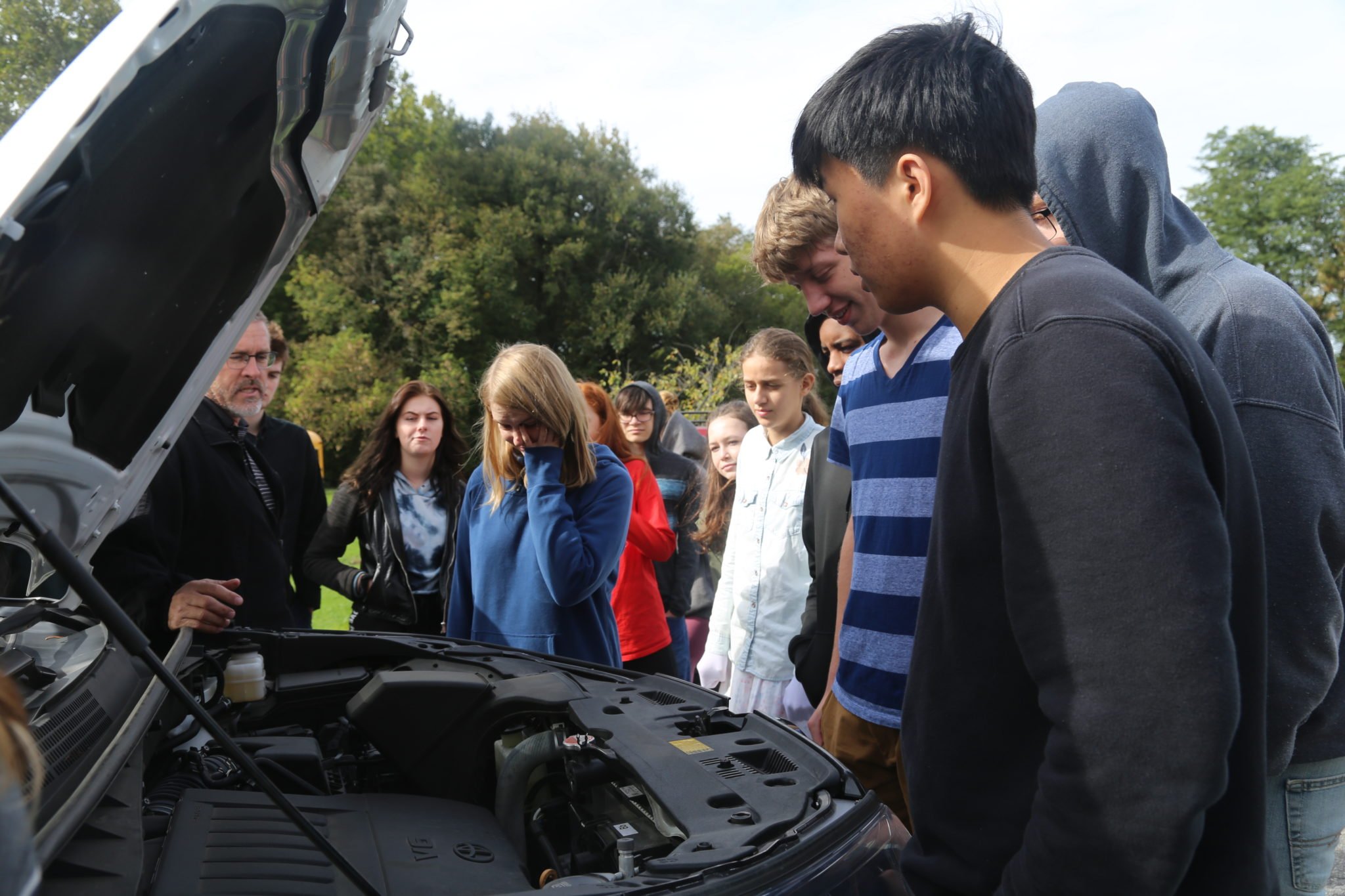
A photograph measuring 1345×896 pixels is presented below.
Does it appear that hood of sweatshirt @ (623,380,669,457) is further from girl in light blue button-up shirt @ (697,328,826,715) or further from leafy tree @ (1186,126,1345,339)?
leafy tree @ (1186,126,1345,339)

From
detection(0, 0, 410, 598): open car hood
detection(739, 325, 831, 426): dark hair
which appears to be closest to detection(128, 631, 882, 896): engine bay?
detection(0, 0, 410, 598): open car hood

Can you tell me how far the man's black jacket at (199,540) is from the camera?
263cm

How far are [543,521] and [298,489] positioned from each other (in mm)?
1690

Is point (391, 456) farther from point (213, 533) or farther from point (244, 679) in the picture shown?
point (244, 679)

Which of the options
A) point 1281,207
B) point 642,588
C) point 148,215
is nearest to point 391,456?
point 642,588

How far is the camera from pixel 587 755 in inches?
74.1

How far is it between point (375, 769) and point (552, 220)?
2646cm

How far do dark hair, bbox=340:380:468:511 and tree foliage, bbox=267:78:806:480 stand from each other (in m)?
20.1

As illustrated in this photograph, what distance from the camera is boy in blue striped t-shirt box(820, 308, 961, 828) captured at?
206cm

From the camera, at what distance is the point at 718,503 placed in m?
4.82

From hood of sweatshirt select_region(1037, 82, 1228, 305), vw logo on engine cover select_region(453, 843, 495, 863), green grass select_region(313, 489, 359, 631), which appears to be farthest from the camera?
green grass select_region(313, 489, 359, 631)

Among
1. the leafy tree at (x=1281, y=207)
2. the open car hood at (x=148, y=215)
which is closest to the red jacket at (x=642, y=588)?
the open car hood at (x=148, y=215)

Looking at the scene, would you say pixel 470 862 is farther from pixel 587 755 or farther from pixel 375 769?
pixel 375 769

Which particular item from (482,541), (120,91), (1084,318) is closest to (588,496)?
(482,541)
